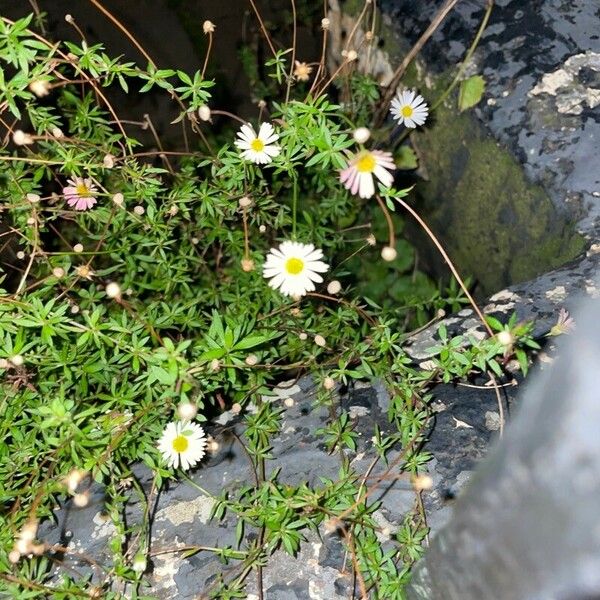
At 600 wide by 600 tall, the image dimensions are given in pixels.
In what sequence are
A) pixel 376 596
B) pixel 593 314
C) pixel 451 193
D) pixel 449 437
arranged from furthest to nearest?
pixel 451 193 → pixel 449 437 → pixel 376 596 → pixel 593 314

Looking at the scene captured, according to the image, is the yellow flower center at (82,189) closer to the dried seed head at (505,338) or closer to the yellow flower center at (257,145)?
the yellow flower center at (257,145)

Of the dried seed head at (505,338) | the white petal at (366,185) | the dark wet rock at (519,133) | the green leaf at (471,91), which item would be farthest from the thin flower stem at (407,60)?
the dried seed head at (505,338)

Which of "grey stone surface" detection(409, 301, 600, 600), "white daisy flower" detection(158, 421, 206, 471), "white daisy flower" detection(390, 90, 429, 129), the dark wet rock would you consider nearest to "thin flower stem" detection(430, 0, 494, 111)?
the dark wet rock

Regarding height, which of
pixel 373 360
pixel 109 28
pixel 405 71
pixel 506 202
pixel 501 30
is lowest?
pixel 373 360

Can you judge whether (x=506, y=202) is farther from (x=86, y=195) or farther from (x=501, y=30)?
(x=86, y=195)

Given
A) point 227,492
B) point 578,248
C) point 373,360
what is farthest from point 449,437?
point 578,248

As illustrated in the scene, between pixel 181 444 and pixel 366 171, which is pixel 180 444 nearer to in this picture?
pixel 181 444
